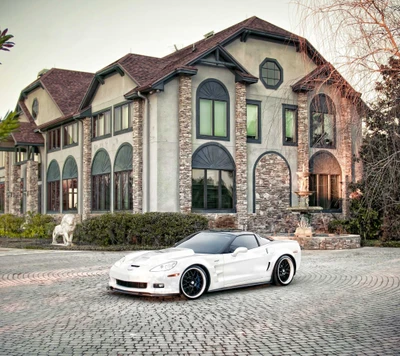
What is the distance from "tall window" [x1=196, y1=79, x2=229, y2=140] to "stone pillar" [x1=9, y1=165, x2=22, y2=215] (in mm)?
19686

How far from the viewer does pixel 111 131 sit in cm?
3038

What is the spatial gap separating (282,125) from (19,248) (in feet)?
49.0

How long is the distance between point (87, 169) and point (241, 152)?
9.75 m

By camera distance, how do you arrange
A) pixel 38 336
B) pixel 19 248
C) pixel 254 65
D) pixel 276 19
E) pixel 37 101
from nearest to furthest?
1. pixel 38 336
2. pixel 276 19
3. pixel 19 248
4. pixel 254 65
5. pixel 37 101

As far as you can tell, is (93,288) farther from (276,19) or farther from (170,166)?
(170,166)

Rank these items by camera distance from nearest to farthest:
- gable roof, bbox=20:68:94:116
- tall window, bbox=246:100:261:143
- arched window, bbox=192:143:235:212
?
arched window, bbox=192:143:235:212
tall window, bbox=246:100:261:143
gable roof, bbox=20:68:94:116

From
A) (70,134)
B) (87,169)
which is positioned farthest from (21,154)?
(87,169)

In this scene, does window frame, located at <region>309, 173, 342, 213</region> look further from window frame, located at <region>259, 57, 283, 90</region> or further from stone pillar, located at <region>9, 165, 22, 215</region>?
stone pillar, located at <region>9, 165, 22, 215</region>

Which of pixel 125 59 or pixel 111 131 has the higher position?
pixel 125 59

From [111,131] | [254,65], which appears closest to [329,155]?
[254,65]

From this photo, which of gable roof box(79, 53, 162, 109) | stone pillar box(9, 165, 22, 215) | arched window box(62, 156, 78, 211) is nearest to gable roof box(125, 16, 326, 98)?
gable roof box(79, 53, 162, 109)

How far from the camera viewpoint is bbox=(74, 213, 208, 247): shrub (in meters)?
23.0

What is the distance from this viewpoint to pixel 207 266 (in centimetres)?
1107

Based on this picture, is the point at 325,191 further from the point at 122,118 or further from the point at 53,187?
the point at 53,187
